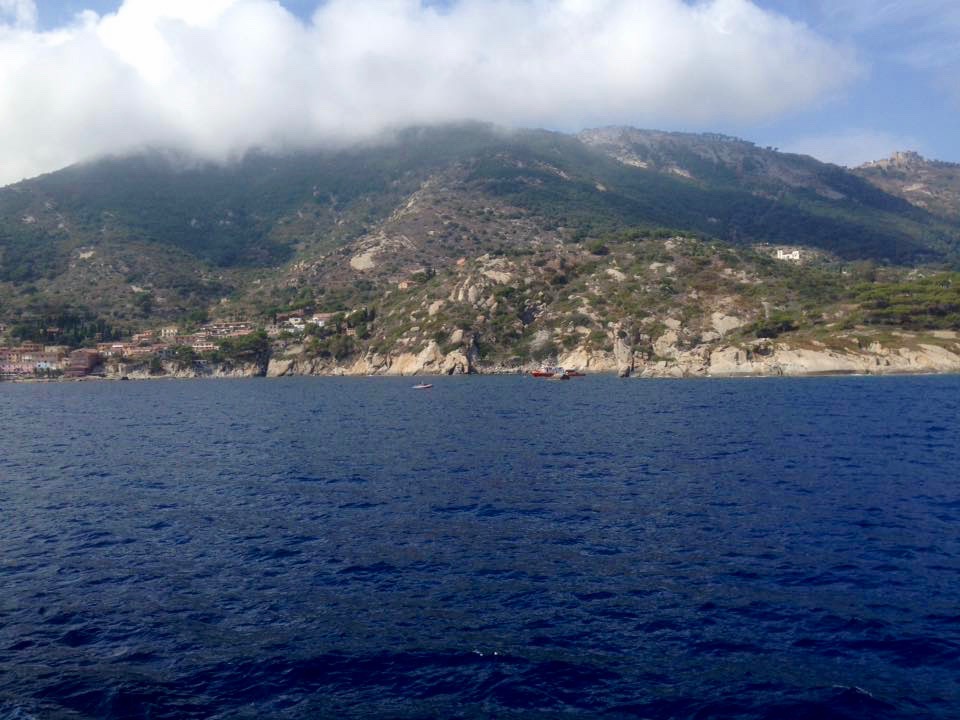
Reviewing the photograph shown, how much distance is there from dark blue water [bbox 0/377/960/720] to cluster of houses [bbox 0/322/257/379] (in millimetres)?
122516

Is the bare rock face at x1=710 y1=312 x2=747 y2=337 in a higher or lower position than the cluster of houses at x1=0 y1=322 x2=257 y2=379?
higher

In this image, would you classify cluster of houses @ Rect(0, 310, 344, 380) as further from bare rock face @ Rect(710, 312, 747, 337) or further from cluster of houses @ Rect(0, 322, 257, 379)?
bare rock face @ Rect(710, 312, 747, 337)

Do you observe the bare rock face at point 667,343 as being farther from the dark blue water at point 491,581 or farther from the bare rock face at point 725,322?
the dark blue water at point 491,581

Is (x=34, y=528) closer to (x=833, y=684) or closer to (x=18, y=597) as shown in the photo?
(x=18, y=597)

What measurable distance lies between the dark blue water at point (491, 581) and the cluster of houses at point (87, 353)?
12252 centimetres

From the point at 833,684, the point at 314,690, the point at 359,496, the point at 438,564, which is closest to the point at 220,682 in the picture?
the point at 314,690

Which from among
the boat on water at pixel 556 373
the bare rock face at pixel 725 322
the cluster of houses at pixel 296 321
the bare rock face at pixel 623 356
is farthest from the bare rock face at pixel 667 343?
the cluster of houses at pixel 296 321

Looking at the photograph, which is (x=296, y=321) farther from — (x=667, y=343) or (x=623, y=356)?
(x=667, y=343)

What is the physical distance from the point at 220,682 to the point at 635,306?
12683cm

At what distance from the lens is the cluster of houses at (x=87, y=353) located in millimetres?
149250

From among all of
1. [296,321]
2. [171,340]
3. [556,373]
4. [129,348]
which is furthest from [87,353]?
[556,373]

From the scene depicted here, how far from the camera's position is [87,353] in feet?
493

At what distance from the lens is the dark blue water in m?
12.4

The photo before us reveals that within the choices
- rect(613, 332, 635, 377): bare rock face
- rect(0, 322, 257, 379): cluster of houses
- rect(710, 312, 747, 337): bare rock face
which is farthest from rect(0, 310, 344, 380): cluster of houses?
rect(710, 312, 747, 337): bare rock face
